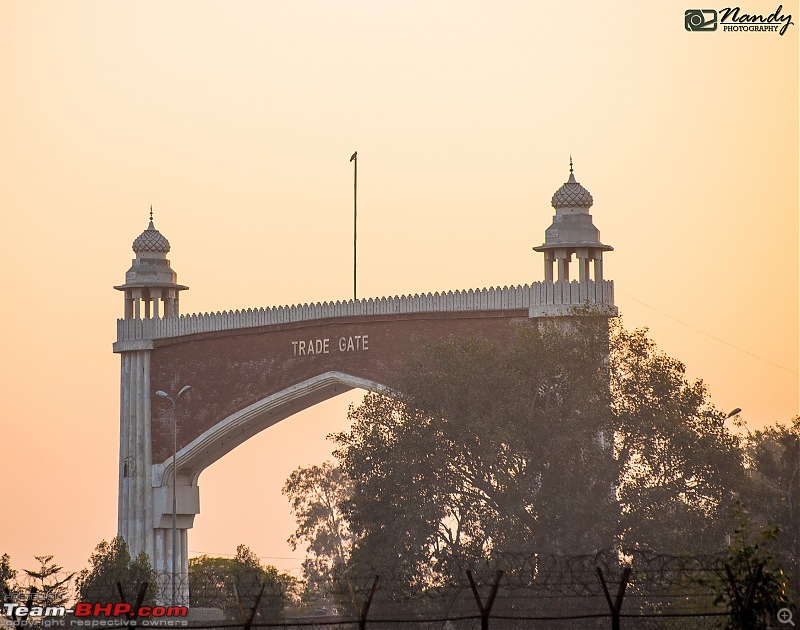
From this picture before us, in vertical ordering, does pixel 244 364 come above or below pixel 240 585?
above

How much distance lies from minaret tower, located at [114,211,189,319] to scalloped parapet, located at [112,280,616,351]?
95 cm

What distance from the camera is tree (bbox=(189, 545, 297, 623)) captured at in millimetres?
33906

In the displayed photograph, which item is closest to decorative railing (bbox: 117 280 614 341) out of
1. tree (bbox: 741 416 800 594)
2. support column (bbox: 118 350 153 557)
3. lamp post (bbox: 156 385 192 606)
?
support column (bbox: 118 350 153 557)

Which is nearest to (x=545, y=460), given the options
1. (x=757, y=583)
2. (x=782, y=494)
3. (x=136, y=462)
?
(x=782, y=494)

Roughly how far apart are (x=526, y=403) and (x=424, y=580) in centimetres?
416

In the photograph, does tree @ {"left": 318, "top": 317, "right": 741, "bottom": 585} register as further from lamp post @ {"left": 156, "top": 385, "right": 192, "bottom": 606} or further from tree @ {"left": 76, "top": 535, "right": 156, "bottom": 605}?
lamp post @ {"left": 156, "top": 385, "right": 192, "bottom": 606}

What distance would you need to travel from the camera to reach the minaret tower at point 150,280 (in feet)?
180

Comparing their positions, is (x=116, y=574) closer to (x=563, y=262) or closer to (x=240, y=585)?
(x=240, y=585)

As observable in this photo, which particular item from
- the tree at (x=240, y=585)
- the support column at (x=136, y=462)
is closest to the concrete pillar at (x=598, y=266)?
the tree at (x=240, y=585)

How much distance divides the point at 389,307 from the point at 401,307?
0.52 metres

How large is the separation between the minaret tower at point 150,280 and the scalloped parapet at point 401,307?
95cm

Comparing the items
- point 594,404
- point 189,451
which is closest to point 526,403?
point 594,404

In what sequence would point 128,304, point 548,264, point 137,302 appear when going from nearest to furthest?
point 548,264 → point 137,302 → point 128,304

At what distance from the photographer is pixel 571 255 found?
1711 inches
